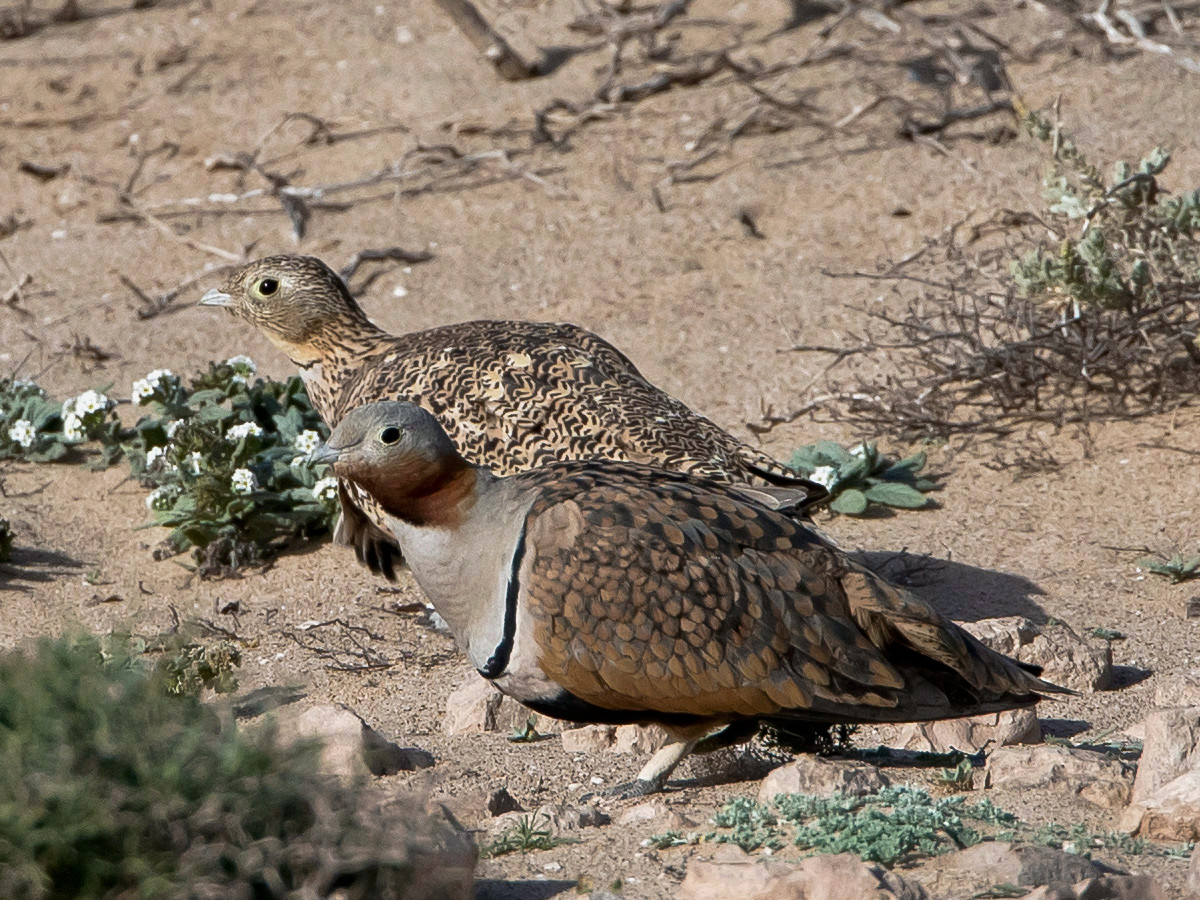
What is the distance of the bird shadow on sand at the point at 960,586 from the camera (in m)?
5.36

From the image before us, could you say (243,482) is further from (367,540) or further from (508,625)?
(508,625)

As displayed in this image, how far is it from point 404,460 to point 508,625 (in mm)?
500

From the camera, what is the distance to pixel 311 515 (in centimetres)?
609

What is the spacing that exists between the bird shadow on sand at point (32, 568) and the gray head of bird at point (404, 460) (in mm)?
2449

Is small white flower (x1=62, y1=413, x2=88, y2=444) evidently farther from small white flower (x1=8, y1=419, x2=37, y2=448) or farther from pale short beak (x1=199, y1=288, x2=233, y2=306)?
pale short beak (x1=199, y1=288, x2=233, y2=306)

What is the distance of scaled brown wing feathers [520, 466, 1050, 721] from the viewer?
3.65m

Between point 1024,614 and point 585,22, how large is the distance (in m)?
6.07

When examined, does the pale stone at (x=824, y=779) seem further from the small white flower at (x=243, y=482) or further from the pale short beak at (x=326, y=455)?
the small white flower at (x=243, y=482)

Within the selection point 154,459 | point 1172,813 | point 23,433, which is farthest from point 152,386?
point 1172,813

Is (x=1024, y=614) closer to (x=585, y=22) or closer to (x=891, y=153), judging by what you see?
(x=891, y=153)

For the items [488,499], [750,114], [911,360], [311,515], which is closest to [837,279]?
[911,360]

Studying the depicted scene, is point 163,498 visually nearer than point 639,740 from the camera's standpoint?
No

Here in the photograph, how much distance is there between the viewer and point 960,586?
5.57 m

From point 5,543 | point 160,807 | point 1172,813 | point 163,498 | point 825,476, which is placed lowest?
point 5,543
